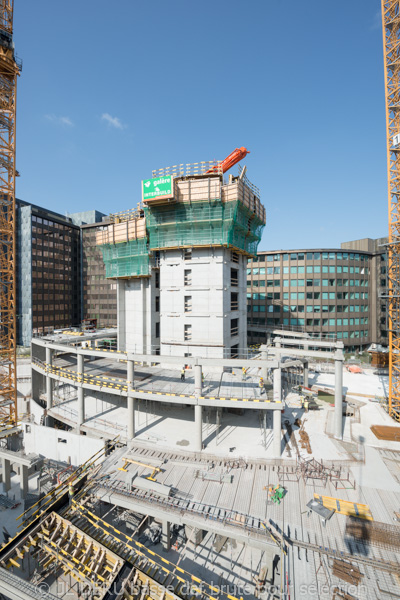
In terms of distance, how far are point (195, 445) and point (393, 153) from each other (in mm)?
37708

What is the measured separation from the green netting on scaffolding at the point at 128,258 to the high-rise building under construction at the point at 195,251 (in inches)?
5.1

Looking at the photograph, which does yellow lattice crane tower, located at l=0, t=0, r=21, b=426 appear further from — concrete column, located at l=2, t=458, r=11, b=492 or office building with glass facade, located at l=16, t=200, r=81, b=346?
office building with glass facade, located at l=16, t=200, r=81, b=346

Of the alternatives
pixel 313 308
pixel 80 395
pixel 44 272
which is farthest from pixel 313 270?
pixel 44 272

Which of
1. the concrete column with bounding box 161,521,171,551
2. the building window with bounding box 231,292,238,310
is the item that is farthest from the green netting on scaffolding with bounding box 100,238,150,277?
the concrete column with bounding box 161,521,171,551

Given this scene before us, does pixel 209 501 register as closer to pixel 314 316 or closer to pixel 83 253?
pixel 314 316

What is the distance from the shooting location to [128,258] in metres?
33.8

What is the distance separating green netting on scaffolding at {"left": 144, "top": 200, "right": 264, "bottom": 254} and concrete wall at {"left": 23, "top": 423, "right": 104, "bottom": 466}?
2095cm

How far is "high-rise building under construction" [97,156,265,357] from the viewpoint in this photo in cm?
2730

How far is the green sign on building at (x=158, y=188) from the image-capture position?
26.8m

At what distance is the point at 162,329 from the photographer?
3042cm

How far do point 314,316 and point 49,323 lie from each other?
236 ft

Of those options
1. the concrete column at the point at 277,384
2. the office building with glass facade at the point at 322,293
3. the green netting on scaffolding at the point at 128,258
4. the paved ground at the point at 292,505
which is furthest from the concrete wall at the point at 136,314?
the office building with glass facade at the point at 322,293

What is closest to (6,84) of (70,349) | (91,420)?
(70,349)

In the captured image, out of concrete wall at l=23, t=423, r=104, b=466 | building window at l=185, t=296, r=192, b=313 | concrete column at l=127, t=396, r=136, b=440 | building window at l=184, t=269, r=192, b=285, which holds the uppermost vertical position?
building window at l=184, t=269, r=192, b=285
